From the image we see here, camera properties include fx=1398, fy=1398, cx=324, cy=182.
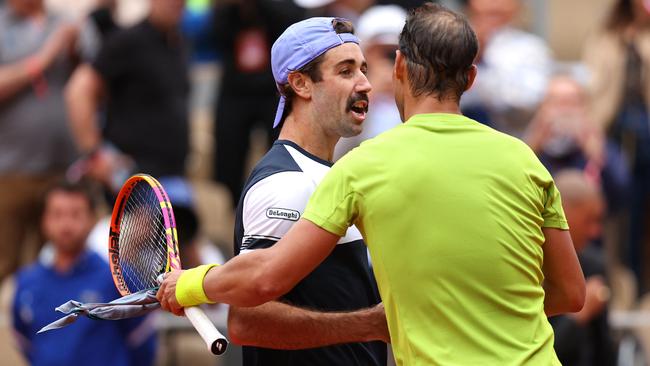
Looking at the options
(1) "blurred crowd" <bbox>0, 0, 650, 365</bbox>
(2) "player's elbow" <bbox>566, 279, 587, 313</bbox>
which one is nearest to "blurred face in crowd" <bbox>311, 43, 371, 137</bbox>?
(2) "player's elbow" <bbox>566, 279, 587, 313</bbox>

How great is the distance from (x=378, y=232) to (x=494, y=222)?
339 millimetres

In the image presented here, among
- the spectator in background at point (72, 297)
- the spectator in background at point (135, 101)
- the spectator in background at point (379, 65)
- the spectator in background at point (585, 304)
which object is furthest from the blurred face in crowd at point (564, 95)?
the spectator in background at point (72, 297)

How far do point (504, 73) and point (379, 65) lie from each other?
104cm

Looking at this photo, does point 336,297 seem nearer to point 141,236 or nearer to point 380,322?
point 380,322

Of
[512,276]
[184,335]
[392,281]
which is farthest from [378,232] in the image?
[184,335]

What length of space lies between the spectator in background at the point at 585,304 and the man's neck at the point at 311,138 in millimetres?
2522

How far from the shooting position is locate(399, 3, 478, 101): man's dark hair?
415 centimetres

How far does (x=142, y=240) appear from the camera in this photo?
5.12 m

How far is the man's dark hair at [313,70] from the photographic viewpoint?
4844 millimetres

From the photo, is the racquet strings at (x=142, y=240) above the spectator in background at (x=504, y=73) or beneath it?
above

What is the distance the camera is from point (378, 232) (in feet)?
13.4

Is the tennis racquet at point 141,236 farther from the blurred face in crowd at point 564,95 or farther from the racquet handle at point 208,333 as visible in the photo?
the blurred face in crowd at point 564,95

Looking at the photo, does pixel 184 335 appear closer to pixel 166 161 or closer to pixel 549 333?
pixel 166 161

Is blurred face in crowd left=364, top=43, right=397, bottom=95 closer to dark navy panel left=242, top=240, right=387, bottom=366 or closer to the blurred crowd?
the blurred crowd
